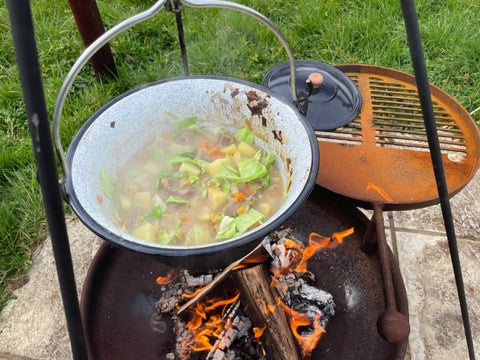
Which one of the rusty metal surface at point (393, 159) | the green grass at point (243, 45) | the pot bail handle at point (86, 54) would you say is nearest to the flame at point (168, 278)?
the rusty metal surface at point (393, 159)

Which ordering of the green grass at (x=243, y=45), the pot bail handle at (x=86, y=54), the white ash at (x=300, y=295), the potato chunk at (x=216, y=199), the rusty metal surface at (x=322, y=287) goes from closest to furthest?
the pot bail handle at (x=86, y=54) → the potato chunk at (x=216, y=199) → the rusty metal surface at (x=322, y=287) → the white ash at (x=300, y=295) → the green grass at (x=243, y=45)

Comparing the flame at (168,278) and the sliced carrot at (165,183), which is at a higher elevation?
the sliced carrot at (165,183)

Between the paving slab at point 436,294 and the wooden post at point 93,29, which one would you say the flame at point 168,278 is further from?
the wooden post at point 93,29

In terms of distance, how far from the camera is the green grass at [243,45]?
3725mm

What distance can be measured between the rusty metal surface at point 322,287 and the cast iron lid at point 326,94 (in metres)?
0.50

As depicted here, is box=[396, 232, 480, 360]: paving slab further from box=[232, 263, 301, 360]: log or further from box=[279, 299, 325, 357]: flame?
box=[232, 263, 301, 360]: log

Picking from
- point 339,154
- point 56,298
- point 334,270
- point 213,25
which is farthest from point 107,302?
point 213,25

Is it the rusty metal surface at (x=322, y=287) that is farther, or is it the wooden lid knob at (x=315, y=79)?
the wooden lid knob at (x=315, y=79)

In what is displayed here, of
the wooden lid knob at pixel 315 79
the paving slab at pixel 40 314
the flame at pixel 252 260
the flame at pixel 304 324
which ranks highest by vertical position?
the wooden lid knob at pixel 315 79

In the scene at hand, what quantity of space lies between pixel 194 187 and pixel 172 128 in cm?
38

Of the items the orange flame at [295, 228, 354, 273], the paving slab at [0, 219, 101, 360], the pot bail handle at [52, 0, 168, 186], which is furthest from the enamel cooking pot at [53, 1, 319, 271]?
the paving slab at [0, 219, 101, 360]

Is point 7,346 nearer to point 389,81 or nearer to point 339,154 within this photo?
point 339,154

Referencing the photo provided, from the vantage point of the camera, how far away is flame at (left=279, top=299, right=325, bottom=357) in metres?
1.98

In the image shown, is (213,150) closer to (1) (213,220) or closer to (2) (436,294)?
(1) (213,220)
